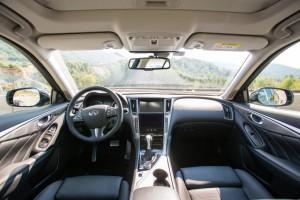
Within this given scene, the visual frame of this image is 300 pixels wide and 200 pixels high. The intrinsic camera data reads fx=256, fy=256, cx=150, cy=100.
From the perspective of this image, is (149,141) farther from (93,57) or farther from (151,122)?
(93,57)

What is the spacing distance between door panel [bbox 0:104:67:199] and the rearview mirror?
1053 millimetres

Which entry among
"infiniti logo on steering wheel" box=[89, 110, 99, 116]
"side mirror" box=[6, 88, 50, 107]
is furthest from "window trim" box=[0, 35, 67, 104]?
"infiniti logo on steering wheel" box=[89, 110, 99, 116]

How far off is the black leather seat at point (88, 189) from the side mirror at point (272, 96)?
71.6 inches

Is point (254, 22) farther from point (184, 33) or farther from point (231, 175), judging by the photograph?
point (231, 175)

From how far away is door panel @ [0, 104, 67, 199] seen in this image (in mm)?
1842

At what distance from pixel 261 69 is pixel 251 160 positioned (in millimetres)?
1023

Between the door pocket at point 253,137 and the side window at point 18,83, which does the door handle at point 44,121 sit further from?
the door pocket at point 253,137

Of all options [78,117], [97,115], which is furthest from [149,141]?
[78,117]

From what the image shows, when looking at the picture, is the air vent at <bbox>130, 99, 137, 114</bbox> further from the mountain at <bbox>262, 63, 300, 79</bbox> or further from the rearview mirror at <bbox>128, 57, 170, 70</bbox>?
the mountain at <bbox>262, 63, 300, 79</bbox>

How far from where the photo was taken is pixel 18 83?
258cm

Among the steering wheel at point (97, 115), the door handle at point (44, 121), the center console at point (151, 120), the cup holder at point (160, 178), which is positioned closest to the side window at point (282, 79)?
the center console at point (151, 120)

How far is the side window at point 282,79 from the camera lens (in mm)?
2574

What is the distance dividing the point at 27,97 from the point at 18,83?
6.4 inches

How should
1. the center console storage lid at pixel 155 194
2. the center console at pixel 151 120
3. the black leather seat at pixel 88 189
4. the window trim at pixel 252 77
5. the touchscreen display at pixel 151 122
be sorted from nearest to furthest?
the center console storage lid at pixel 155 194 < the black leather seat at pixel 88 189 < the window trim at pixel 252 77 < the center console at pixel 151 120 < the touchscreen display at pixel 151 122
